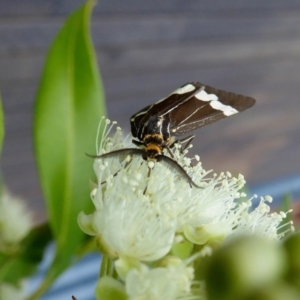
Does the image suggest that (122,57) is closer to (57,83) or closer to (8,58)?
(8,58)

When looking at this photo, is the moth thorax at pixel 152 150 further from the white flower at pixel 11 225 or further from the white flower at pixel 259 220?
the white flower at pixel 11 225

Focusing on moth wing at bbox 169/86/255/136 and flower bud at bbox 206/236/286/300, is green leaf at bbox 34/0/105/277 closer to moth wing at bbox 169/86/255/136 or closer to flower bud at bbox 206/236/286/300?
moth wing at bbox 169/86/255/136

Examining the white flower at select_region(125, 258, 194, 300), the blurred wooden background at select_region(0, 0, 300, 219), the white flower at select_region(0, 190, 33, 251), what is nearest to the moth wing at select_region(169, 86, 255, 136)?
the white flower at select_region(125, 258, 194, 300)

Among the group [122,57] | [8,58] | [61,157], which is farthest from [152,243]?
[122,57]

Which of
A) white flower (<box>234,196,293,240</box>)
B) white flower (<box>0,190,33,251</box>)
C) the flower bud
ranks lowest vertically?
the flower bud

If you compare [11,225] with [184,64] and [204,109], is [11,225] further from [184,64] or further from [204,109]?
[184,64]

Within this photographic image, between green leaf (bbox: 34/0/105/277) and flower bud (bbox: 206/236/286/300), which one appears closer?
flower bud (bbox: 206/236/286/300)

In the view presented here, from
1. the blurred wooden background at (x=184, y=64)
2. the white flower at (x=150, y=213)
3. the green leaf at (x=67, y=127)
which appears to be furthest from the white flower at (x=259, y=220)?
the blurred wooden background at (x=184, y=64)
